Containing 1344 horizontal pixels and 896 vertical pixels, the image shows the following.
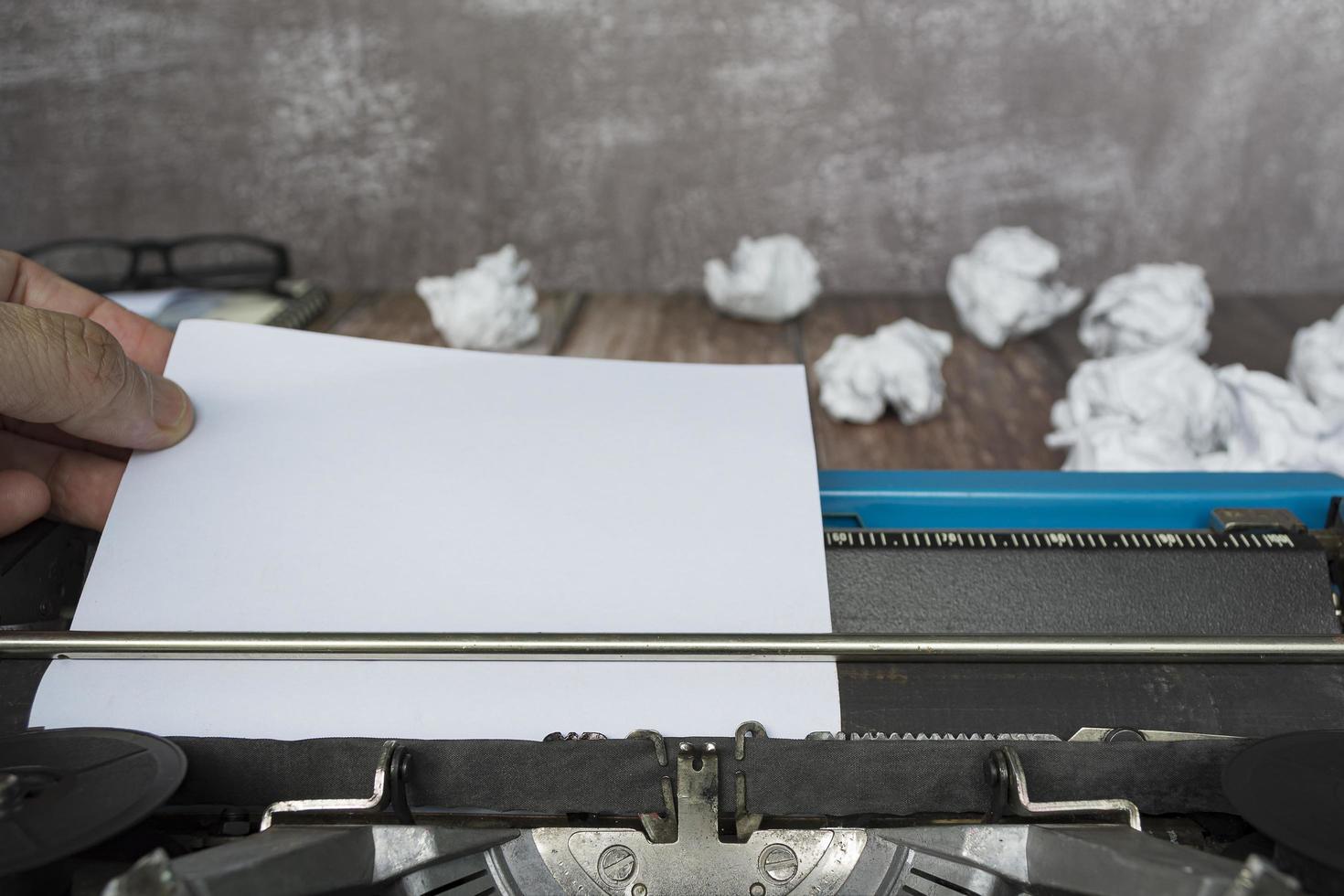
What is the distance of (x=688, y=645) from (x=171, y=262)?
3.94ft

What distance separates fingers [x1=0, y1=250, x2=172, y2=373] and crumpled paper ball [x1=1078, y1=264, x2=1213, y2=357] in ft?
3.07

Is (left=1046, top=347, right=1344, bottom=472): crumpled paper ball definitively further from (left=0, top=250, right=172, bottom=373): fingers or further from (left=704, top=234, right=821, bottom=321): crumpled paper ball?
(left=0, top=250, right=172, bottom=373): fingers

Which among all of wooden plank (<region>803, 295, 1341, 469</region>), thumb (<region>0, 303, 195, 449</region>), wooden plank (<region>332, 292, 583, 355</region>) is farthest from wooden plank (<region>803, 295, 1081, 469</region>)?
thumb (<region>0, 303, 195, 449</region>)

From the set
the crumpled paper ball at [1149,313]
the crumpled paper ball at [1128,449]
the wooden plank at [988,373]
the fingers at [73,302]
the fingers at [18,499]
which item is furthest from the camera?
the crumpled paper ball at [1149,313]

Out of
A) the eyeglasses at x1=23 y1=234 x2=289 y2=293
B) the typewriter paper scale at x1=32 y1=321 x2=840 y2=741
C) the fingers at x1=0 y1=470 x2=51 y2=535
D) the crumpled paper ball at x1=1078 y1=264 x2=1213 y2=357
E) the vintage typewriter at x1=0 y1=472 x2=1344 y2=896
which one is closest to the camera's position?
the vintage typewriter at x1=0 y1=472 x2=1344 y2=896

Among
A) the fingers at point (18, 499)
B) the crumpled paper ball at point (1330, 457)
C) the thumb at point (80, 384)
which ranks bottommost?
the crumpled paper ball at point (1330, 457)

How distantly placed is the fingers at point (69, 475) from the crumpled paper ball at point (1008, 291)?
35.1 inches

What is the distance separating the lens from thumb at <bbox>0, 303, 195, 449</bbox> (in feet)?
2.01

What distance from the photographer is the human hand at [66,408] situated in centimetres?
62

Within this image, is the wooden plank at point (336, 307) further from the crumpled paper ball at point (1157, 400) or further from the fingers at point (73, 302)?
the crumpled paper ball at point (1157, 400)

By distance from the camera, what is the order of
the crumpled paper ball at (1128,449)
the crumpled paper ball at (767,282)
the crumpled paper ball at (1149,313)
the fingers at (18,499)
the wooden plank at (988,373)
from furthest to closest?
the crumpled paper ball at (767,282) < the crumpled paper ball at (1149,313) < the wooden plank at (988,373) < the crumpled paper ball at (1128,449) < the fingers at (18,499)

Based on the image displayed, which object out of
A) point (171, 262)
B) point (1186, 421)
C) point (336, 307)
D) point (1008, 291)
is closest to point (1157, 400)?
point (1186, 421)

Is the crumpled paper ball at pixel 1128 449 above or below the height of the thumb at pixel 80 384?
below

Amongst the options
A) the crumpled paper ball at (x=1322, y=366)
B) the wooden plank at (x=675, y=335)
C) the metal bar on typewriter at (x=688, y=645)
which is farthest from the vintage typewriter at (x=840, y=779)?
the wooden plank at (x=675, y=335)
